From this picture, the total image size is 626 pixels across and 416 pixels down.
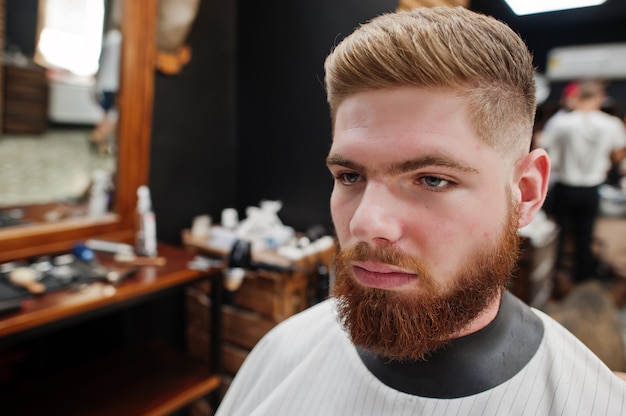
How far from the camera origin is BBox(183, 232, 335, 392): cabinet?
77.7 inches

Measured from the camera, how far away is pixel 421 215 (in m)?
0.69

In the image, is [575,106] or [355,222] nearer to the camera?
[355,222]

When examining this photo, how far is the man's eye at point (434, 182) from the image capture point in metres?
0.68

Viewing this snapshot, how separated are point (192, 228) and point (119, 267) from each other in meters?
0.80

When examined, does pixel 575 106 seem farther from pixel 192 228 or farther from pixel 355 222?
pixel 355 222

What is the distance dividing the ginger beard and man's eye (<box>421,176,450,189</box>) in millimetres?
121

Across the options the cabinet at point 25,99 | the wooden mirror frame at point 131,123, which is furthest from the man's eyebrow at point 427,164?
the cabinet at point 25,99

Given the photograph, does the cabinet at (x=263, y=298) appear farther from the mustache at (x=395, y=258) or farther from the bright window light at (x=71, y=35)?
the mustache at (x=395, y=258)

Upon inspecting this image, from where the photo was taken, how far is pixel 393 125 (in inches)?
26.7

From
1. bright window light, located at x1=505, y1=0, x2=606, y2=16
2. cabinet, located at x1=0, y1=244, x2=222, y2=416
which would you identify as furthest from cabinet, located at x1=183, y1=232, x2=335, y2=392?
bright window light, located at x1=505, y1=0, x2=606, y2=16

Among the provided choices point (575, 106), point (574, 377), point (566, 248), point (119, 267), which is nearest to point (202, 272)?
point (119, 267)

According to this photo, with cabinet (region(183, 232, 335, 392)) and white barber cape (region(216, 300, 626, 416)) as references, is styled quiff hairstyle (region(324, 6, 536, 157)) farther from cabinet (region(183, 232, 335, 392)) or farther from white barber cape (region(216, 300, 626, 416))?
cabinet (region(183, 232, 335, 392))

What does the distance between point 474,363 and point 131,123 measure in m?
1.97

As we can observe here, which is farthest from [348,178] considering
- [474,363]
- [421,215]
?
[474,363]
